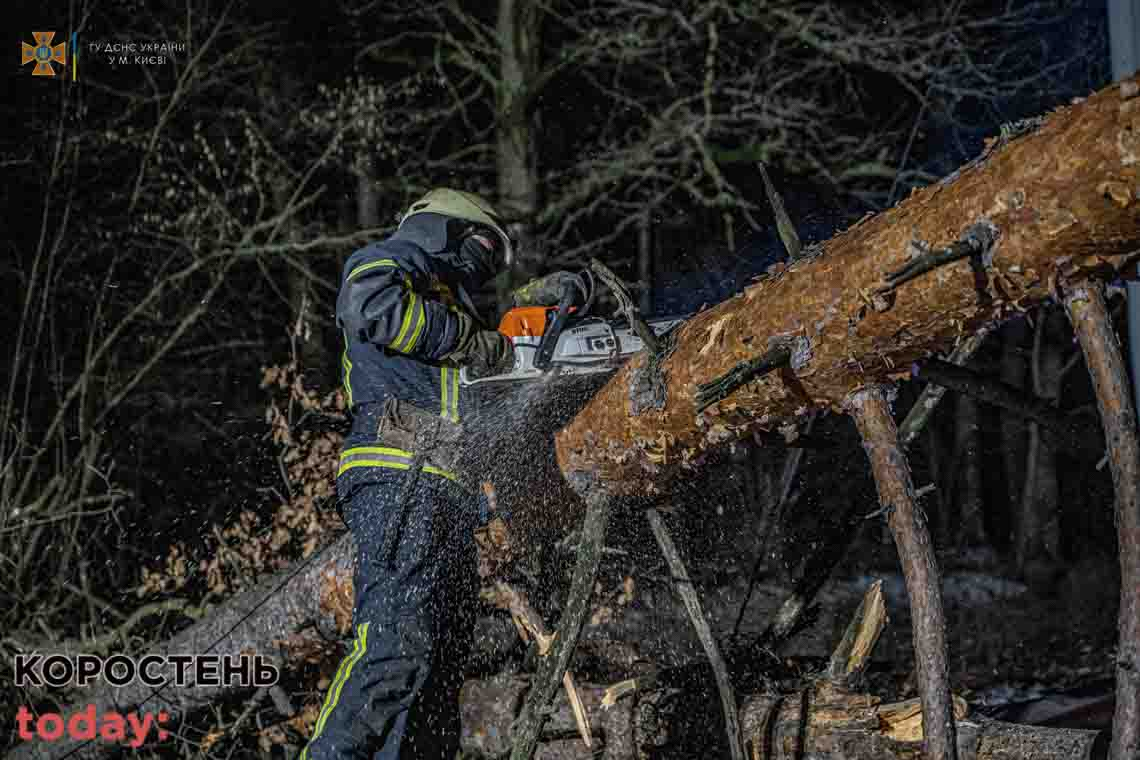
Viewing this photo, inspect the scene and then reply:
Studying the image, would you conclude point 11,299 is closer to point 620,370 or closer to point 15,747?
point 15,747

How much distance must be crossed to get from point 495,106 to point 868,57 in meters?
3.69

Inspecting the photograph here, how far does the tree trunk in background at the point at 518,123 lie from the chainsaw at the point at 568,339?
513 centimetres

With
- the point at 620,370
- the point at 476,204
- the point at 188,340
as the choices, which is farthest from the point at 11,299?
the point at 620,370

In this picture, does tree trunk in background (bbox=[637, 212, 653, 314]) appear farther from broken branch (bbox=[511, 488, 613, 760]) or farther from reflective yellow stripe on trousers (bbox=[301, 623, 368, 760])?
reflective yellow stripe on trousers (bbox=[301, 623, 368, 760])

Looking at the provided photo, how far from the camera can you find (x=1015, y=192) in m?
1.74

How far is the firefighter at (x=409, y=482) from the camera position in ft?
10.2

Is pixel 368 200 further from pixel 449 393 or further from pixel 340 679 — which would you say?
pixel 340 679

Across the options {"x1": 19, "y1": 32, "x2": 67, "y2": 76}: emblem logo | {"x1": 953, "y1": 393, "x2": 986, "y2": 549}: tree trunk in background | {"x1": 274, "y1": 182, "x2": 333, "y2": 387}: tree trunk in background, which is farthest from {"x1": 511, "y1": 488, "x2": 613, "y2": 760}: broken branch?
{"x1": 953, "y1": 393, "x2": 986, "y2": 549}: tree trunk in background

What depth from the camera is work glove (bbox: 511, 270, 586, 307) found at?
3.39 meters

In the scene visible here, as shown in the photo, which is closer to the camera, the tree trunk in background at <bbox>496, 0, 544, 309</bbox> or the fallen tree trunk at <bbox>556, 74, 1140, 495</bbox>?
the fallen tree trunk at <bbox>556, 74, 1140, 495</bbox>

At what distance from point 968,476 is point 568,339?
38.5 ft

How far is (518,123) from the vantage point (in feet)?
29.1

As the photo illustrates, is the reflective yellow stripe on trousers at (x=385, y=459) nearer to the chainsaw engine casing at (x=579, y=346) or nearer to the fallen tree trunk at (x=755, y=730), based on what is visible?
the chainsaw engine casing at (x=579, y=346)

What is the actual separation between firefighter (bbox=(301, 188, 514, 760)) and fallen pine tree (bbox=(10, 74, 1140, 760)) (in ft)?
1.75
